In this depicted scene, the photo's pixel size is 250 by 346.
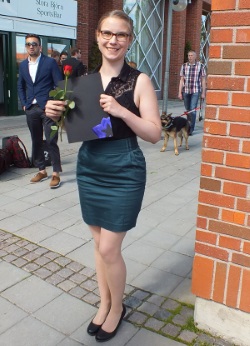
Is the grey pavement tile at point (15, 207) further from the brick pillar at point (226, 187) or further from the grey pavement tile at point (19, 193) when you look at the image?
the brick pillar at point (226, 187)

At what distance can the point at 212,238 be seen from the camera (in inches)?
97.7

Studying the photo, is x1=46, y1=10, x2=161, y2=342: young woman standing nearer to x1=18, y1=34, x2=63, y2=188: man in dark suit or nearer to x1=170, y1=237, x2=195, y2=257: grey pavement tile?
x1=170, y1=237, x2=195, y2=257: grey pavement tile

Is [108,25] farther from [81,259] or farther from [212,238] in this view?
[81,259]

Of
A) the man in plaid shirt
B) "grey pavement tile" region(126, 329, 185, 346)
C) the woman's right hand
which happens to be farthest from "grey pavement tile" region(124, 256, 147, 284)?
the man in plaid shirt

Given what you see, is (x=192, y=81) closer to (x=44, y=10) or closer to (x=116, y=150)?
(x=44, y=10)

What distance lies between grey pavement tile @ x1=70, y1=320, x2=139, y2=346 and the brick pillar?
1.57ft

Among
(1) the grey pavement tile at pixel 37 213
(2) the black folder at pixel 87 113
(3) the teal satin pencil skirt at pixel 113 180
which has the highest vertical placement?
(2) the black folder at pixel 87 113

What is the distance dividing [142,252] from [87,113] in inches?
74.8

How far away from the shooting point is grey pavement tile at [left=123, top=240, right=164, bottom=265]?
362 centimetres

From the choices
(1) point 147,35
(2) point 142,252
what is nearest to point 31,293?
(2) point 142,252

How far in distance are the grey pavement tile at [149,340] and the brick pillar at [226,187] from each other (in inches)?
10.9

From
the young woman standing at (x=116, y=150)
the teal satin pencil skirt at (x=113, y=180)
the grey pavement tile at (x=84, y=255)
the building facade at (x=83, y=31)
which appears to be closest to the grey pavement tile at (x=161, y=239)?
the grey pavement tile at (x=84, y=255)

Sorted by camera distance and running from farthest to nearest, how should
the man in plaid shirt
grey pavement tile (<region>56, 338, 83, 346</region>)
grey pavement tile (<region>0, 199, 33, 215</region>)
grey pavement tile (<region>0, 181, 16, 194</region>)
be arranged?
the man in plaid shirt < grey pavement tile (<region>0, 181, 16, 194</region>) < grey pavement tile (<region>0, 199, 33, 215</region>) < grey pavement tile (<region>56, 338, 83, 346</region>)

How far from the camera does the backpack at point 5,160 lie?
6121mm
